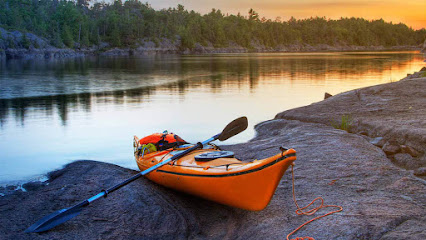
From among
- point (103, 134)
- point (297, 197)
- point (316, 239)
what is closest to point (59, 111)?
point (103, 134)

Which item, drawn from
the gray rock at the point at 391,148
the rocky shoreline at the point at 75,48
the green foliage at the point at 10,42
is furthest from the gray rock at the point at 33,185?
the green foliage at the point at 10,42

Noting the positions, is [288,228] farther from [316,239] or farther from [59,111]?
[59,111]

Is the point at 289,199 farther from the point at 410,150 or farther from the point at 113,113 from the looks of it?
the point at 113,113

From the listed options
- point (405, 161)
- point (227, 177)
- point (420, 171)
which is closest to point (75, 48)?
point (405, 161)

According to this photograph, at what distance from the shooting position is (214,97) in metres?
19.9

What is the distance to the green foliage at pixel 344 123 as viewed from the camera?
9.31 meters

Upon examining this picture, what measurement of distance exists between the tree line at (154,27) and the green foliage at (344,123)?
83895 millimetres

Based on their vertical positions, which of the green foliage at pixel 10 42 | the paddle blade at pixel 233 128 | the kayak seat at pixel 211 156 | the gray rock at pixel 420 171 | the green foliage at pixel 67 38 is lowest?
the gray rock at pixel 420 171

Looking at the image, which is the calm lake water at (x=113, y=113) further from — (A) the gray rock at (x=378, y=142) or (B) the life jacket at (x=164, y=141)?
(A) the gray rock at (x=378, y=142)

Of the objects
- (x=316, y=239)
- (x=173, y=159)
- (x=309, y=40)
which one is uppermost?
(x=309, y=40)

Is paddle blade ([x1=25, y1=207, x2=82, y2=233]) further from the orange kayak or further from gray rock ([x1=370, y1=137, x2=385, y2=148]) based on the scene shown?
gray rock ([x1=370, y1=137, x2=385, y2=148])

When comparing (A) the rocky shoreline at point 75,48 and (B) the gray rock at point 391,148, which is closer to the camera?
(B) the gray rock at point 391,148

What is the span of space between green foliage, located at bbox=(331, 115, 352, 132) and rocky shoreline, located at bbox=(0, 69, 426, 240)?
377 millimetres

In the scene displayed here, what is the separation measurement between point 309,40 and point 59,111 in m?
177
